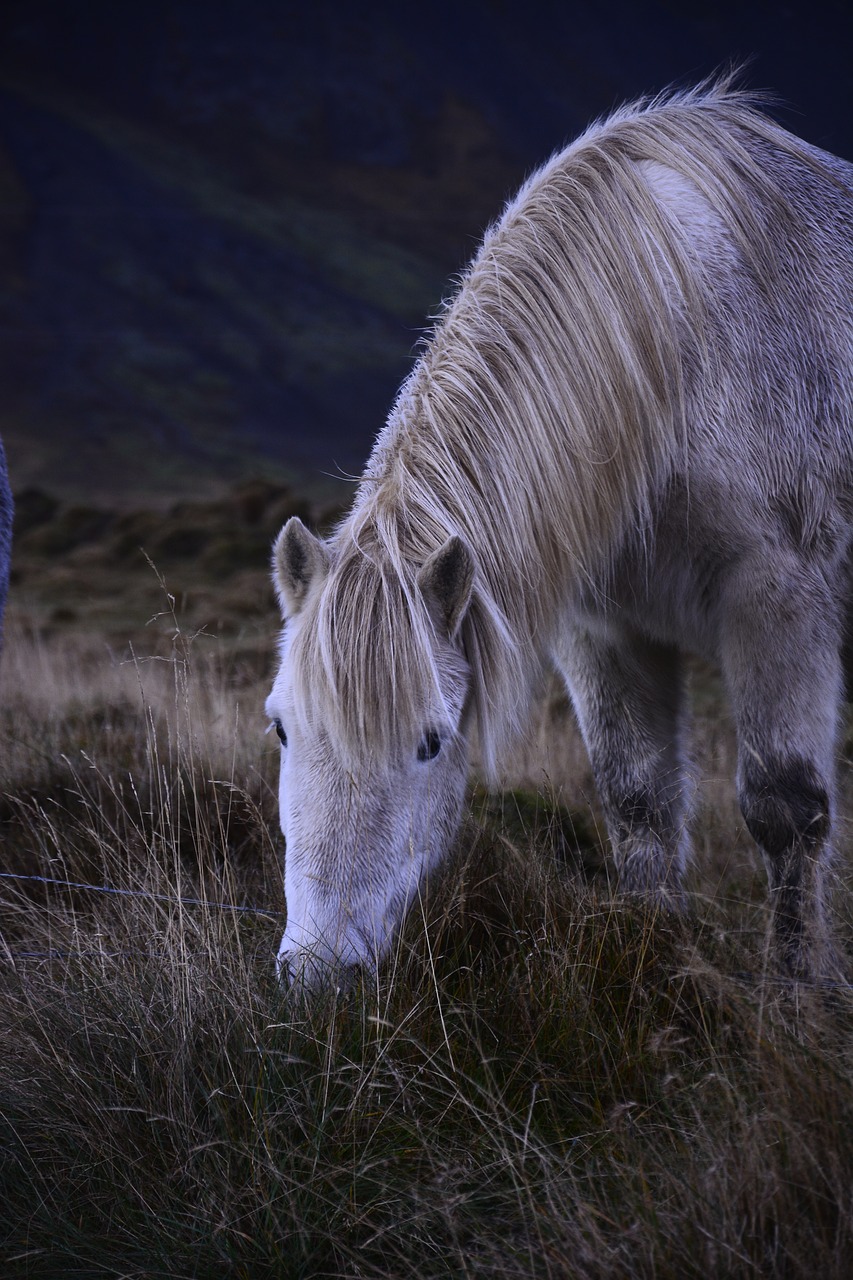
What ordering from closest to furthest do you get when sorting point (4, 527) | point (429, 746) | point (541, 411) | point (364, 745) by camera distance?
point (364, 745) → point (429, 746) → point (541, 411) → point (4, 527)

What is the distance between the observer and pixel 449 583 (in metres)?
2.10

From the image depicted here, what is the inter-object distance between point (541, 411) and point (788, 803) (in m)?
1.22

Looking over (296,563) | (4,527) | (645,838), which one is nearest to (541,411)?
(296,563)

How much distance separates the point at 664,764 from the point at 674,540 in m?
0.89

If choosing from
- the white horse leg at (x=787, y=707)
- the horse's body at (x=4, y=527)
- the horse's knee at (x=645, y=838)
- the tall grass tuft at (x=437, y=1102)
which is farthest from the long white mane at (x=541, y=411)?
the horse's body at (x=4, y=527)

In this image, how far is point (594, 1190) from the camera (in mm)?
1494

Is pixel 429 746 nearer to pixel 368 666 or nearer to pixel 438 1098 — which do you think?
pixel 368 666

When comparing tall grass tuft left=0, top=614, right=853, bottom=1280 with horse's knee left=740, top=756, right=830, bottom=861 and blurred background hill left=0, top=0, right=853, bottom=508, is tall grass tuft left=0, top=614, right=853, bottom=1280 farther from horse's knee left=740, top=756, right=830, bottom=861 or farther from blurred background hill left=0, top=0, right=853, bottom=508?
blurred background hill left=0, top=0, right=853, bottom=508

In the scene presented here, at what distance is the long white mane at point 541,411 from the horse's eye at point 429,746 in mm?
37

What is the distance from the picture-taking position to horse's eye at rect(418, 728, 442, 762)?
2027 millimetres

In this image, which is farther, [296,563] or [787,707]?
[787,707]

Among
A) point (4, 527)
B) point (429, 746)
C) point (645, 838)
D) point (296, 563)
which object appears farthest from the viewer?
point (645, 838)

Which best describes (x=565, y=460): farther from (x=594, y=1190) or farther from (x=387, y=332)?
(x=387, y=332)

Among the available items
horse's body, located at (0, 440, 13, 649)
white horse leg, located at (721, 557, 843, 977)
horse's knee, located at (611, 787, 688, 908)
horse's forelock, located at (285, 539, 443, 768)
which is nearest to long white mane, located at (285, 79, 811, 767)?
horse's forelock, located at (285, 539, 443, 768)
